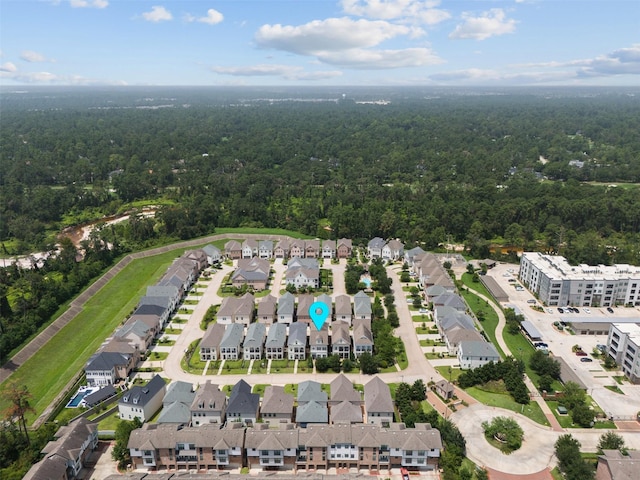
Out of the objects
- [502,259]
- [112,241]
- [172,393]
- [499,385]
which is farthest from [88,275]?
[502,259]

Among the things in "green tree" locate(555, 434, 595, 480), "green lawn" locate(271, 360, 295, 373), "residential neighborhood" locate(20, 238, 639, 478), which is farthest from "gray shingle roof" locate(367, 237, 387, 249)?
"green tree" locate(555, 434, 595, 480)

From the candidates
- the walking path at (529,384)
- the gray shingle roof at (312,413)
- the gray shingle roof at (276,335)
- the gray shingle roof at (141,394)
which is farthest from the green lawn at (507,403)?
the gray shingle roof at (141,394)

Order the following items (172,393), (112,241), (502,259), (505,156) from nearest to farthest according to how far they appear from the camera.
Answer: (172,393) < (502,259) < (112,241) < (505,156)

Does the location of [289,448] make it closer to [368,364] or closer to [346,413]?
[346,413]

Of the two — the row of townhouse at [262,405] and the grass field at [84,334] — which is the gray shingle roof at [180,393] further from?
the grass field at [84,334]

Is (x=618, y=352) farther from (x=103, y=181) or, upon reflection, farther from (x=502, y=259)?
(x=103, y=181)

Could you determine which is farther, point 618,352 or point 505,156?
point 505,156

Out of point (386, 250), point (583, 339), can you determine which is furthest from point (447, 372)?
point (386, 250)
